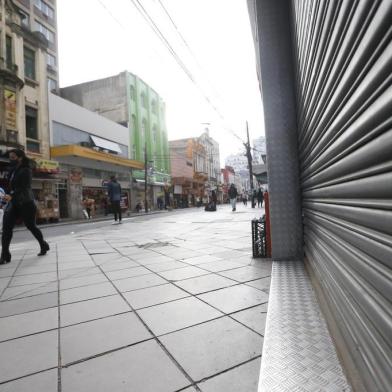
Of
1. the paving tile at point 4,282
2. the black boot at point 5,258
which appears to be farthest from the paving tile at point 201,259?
the black boot at point 5,258

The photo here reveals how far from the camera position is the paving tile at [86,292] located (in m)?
2.79

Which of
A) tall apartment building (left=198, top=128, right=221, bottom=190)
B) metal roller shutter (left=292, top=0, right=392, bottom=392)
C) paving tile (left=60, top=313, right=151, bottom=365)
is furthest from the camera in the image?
tall apartment building (left=198, top=128, right=221, bottom=190)

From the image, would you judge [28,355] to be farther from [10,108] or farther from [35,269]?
[10,108]

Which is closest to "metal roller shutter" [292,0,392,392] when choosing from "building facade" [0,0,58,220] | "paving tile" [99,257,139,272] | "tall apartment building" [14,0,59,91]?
"paving tile" [99,257,139,272]

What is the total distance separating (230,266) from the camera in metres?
3.73

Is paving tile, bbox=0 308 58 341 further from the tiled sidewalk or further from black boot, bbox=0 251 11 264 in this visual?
black boot, bbox=0 251 11 264

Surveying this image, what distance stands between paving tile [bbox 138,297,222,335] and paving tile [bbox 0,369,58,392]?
2.14ft

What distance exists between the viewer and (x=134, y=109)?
33688 mm

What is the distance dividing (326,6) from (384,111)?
921mm

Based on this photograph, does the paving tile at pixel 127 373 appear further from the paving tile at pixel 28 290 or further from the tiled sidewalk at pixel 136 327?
the paving tile at pixel 28 290

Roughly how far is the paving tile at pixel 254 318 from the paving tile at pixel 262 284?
49cm

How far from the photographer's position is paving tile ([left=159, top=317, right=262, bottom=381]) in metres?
1.54

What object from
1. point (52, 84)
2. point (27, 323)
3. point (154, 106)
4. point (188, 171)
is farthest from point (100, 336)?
point (188, 171)

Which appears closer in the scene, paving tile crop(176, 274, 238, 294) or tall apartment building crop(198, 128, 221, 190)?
paving tile crop(176, 274, 238, 294)
